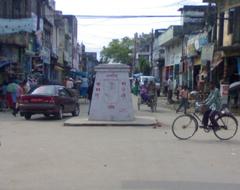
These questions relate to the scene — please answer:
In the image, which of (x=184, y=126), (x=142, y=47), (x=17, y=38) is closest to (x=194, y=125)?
(x=184, y=126)

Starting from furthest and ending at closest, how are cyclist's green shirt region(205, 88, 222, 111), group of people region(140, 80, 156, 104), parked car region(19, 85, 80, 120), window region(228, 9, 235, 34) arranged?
window region(228, 9, 235, 34) → group of people region(140, 80, 156, 104) → parked car region(19, 85, 80, 120) → cyclist's green shirt region(205, 88, 222, 111)

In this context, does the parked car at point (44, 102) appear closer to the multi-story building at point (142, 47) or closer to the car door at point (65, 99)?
the car door at point (65, 99)

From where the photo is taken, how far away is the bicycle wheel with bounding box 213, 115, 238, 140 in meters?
16.3

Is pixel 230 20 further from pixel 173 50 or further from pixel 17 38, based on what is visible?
pixel 173 50

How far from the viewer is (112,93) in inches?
870

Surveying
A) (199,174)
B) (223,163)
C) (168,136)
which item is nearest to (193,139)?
(168,136)

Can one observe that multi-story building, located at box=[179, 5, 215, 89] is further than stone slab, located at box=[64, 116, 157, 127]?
Yes

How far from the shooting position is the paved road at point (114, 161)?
9.45m

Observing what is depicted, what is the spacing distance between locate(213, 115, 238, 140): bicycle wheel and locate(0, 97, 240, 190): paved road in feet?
0.83

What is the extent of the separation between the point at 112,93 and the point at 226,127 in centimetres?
662

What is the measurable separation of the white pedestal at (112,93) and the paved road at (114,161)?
349cm

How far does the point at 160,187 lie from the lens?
9.14 meters

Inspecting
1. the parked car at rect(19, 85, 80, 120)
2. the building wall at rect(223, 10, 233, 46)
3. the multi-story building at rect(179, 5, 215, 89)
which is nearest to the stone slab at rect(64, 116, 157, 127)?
the parked car at rect(19, 85, 80, 120)

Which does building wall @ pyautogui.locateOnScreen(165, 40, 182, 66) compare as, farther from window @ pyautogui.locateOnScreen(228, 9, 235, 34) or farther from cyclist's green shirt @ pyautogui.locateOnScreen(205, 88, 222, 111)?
cyclist's green shirt @ pyautogui.locateOnScreen(205, 88, 222, 111)
